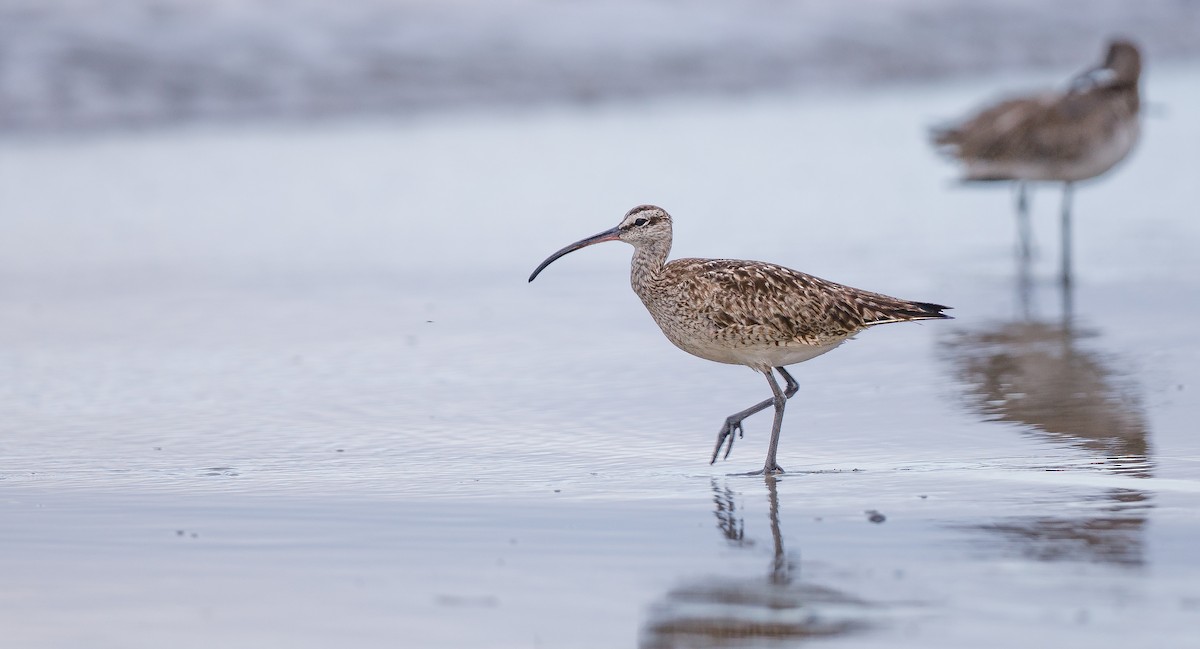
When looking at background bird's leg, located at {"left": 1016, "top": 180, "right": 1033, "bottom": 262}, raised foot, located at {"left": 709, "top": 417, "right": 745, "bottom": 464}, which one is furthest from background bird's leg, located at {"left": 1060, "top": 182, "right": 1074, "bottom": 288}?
raised foot, located at {"left": 709, "top": 417, "right": 745, "bottom": 464}

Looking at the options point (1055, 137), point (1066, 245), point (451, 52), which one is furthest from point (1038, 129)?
point (451, 52)

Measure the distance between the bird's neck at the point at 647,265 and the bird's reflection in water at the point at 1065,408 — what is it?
1.30 metres

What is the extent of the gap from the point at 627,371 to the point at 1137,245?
4.27 m

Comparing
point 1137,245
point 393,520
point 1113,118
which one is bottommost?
point 393,520

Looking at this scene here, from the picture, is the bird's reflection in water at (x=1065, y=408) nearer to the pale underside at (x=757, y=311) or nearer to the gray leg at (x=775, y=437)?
the pale underside at (x=757, y=311)

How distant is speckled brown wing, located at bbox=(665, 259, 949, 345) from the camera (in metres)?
6.34

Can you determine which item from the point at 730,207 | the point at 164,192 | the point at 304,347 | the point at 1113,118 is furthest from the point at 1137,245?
the point at 164,192

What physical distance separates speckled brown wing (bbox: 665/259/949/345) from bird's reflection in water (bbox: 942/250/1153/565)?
612 mm

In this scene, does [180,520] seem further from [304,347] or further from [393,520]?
[304,347]

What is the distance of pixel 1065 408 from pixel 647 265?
1.62 m

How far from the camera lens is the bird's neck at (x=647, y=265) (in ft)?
21.9

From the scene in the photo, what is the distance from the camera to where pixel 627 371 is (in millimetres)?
7820

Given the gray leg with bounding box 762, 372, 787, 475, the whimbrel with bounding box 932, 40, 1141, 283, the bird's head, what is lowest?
the gray leg with bounding box 762, 372, 787, 475

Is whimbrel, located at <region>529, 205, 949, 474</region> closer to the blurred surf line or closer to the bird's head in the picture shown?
the bird's head
